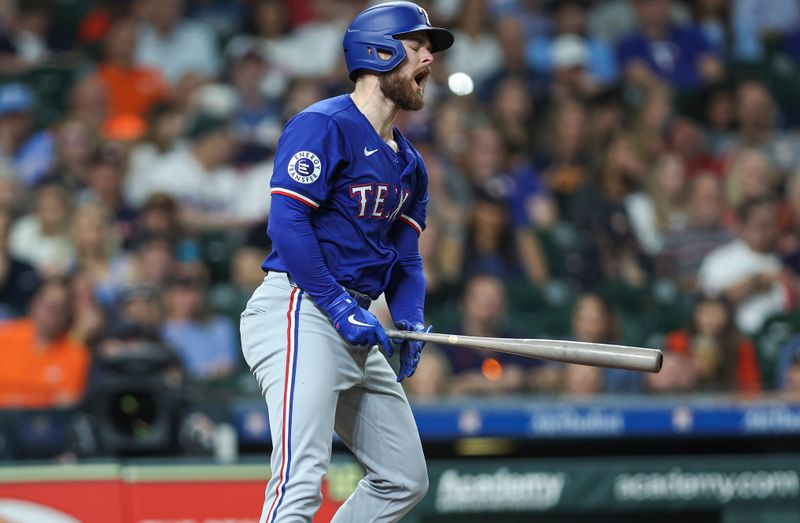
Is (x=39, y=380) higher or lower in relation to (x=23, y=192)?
lower

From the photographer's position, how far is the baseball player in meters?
3.51

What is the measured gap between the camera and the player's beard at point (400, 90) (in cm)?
369

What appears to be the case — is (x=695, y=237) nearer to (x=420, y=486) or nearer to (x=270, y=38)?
(x=270, y=38)

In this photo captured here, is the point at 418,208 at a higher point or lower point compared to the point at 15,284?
higher

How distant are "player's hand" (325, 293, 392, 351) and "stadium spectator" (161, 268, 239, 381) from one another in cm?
333

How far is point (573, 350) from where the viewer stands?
11.8 feet

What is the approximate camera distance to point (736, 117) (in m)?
9.27

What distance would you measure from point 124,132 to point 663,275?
12.2ft

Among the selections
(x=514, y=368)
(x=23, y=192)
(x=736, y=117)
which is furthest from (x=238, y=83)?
(x=736, y=117)

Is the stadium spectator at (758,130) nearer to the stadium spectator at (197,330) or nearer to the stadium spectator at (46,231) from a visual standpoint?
the stadium spectator at (197,330)

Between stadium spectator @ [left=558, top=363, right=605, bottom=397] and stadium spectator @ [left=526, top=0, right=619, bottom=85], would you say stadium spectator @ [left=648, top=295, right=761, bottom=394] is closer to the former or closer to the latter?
stadium spectator @ [left=558, top=363, right=605, bottom=397]

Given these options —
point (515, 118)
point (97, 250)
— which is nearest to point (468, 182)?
Answer: point (515, 118)

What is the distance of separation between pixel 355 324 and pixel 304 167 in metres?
0.47

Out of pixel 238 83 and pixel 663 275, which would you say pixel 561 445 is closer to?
pixel 663 275
